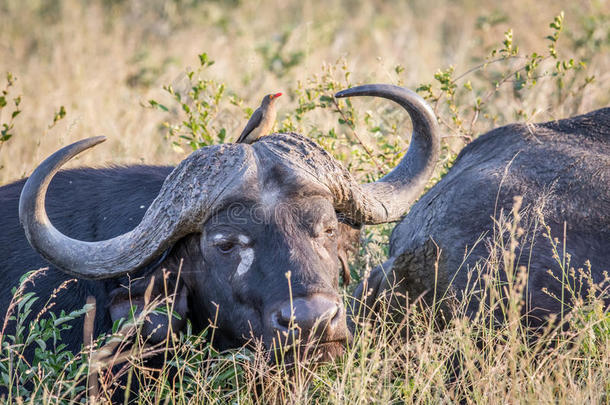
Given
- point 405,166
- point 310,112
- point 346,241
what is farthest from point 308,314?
point 310,112

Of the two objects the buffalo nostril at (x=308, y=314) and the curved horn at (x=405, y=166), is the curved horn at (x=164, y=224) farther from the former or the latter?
the curved horn at (x=405, y=166)

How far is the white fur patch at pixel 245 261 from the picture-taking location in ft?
11.3

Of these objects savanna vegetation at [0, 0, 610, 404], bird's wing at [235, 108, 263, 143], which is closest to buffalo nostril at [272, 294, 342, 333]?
savanna vegetation at [0, 0, 610, 404]

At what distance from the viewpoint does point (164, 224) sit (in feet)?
11.3

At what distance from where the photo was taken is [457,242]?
369 centimetres

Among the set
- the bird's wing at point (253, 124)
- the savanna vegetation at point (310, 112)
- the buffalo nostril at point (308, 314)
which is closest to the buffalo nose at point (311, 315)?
the buffalo nostril at point (308, 314)

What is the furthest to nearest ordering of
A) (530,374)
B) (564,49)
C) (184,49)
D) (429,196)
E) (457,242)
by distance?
1. (184,49)
2. (564,49)
3. (429,196)
4. (457,242)
5. (530,374)

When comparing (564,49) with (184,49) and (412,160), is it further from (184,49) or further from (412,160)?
(412,160)

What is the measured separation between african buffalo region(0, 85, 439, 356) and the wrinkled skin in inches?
14.6

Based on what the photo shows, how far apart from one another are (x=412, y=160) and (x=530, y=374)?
153 centimetres

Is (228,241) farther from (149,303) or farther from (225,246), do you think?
(149,303)

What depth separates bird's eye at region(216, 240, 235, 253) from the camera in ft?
11.5

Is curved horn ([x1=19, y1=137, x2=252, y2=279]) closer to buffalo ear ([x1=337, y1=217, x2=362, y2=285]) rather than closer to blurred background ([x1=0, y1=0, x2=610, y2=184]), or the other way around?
buffalo ear ([x1=337, y1=217, x2=362, y2=285])

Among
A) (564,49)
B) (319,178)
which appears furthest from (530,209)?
Answer: (564,49)
